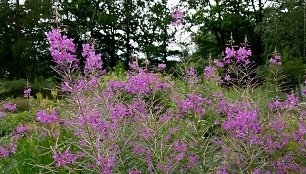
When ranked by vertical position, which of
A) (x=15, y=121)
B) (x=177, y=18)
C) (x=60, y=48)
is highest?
(x=177, y=18)

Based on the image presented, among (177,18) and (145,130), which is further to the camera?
(145,130)

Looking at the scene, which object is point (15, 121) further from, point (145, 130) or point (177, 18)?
point (177, 18)

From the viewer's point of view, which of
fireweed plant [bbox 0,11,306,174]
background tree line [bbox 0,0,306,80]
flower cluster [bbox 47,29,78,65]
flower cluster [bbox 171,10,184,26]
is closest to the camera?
flower cluster [bbox 47,29,78,65]

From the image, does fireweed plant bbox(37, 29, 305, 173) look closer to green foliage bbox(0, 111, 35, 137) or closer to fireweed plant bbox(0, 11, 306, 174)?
fireweed plant bbox(0, 11, 306, 174)

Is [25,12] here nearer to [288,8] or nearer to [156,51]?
[156,51]

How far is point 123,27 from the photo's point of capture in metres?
33.7

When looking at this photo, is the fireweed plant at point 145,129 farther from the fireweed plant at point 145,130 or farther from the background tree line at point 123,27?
the background tree line at point 123,27

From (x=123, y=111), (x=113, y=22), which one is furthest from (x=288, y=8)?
(x=123, y=111)

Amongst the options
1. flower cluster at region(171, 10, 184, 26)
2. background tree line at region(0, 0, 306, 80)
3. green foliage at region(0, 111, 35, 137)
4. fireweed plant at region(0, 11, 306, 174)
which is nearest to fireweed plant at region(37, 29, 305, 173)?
fireweed plant at region(0, 11, 306, 174)

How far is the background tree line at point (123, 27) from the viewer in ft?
93.8

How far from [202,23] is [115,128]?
2799 centimetres

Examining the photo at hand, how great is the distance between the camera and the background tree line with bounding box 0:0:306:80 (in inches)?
1125

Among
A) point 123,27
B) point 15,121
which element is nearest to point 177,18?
point 15,121

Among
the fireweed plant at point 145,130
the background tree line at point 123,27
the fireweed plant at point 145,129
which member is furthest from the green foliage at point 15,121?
the background tree line at point 123,27
